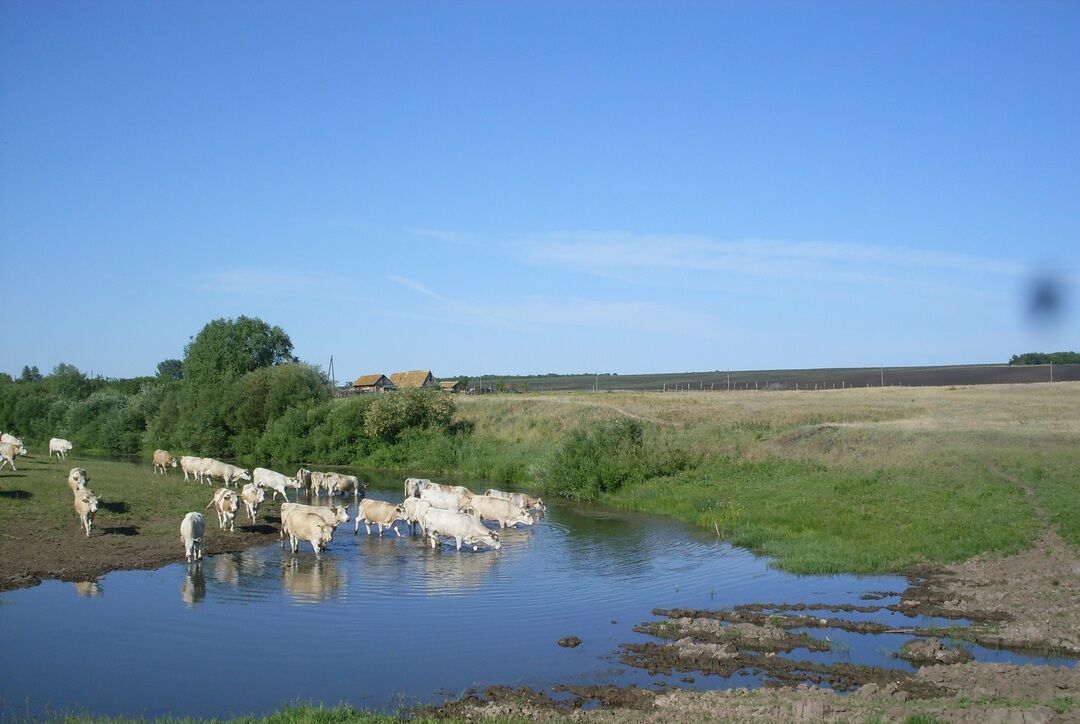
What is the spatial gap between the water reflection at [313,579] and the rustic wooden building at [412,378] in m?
90.4

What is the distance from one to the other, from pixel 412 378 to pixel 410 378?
0.35 metres

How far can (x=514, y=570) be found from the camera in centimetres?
2523

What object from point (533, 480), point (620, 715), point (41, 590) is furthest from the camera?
point (533, 480)

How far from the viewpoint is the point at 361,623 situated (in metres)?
19.1

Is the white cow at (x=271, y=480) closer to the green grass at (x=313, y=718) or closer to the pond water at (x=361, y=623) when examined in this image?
the pond water at (x=361, y=623)

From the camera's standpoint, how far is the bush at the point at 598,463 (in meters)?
42.8

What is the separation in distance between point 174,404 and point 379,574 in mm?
57825

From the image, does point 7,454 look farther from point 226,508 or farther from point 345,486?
Answer: point 345,486

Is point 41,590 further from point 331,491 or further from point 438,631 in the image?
point 331,491

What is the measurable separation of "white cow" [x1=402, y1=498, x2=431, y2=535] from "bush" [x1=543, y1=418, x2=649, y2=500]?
12.9 meters

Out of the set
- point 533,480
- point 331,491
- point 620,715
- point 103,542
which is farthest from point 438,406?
point 620,715

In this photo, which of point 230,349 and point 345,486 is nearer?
point 345,486

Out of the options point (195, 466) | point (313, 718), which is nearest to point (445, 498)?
point (195, 466)

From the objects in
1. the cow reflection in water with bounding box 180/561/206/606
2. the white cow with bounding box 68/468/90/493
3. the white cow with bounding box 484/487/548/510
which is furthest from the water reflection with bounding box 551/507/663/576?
the white cow with bounding box 68/468/90/493
